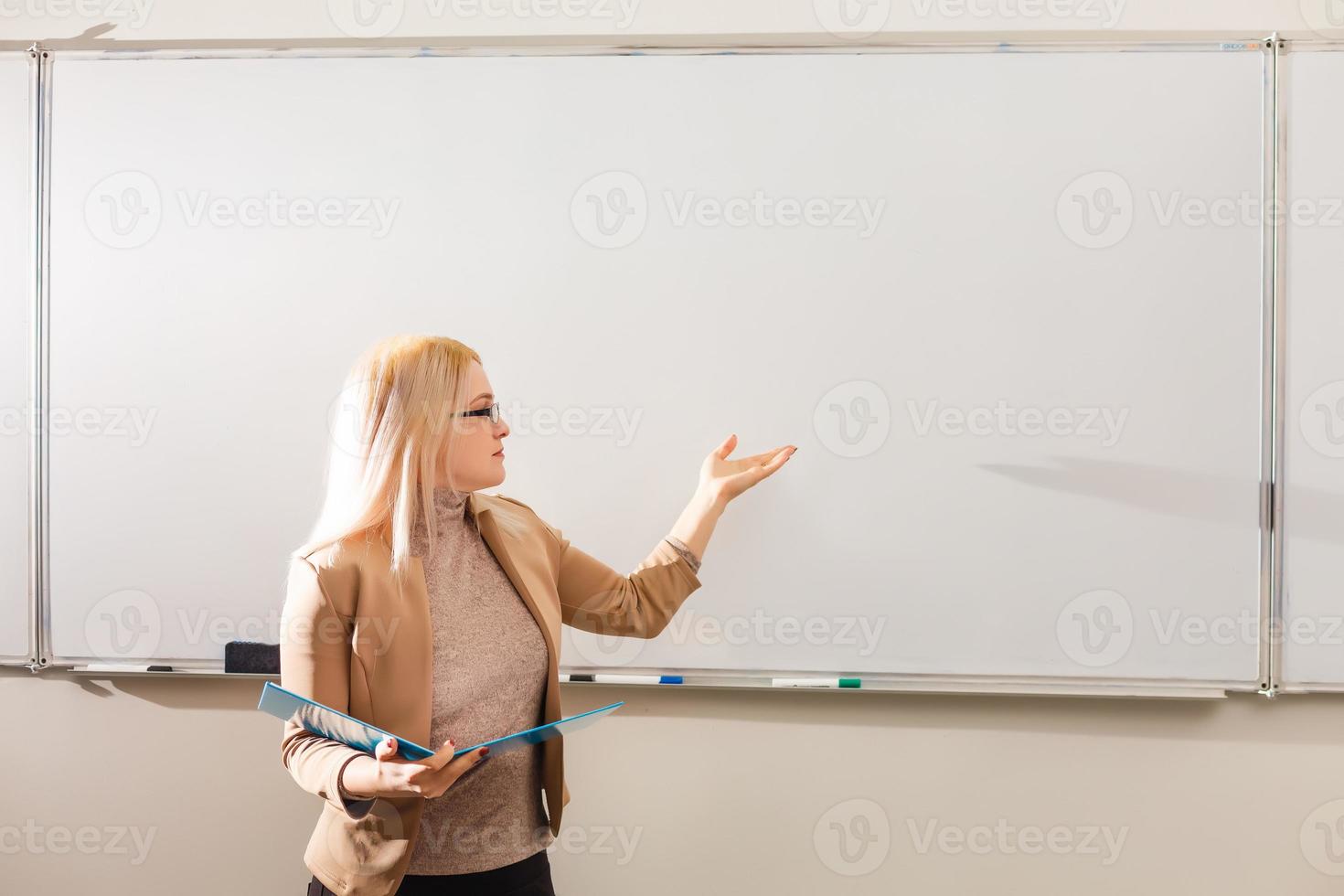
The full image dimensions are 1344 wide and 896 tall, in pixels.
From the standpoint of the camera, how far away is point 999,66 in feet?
6.11

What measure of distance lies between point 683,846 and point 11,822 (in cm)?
155

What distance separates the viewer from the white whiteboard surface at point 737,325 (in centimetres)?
184

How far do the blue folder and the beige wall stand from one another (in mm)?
772

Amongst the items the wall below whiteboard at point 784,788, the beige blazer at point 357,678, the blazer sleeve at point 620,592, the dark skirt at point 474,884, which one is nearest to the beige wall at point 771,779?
the wall below whiteboard at point 784,788

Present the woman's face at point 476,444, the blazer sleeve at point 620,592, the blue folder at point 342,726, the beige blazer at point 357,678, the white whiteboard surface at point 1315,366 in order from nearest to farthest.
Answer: the blue folder at point 342,726 < the beige blazer at point 357,678 < the woman's face at point 476,444 < the blazer sleeve at point 620,592 < the white whiteboard surface at point 1315,366

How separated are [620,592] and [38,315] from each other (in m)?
1.49

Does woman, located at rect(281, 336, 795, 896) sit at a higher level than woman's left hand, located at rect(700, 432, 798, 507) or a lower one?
lower

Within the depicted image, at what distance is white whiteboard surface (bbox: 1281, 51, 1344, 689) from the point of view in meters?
1.82

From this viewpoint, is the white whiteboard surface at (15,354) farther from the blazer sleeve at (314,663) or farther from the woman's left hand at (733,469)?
the woman's left hand at (733,469)

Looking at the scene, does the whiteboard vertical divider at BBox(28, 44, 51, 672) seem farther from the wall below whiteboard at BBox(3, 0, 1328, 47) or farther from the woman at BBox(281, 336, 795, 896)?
the woman at BBox(281, 336, 795, 896)

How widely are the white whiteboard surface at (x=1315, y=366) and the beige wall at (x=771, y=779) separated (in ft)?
0.54

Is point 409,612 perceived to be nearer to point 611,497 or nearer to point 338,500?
point 338,500

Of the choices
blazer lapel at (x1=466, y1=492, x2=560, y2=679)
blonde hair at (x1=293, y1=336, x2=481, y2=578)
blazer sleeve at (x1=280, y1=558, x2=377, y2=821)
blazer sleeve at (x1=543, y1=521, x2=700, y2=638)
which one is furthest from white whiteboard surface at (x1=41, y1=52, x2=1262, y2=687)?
blazer sleeve at (x1=280, y1=558, x2=377, y2=821)

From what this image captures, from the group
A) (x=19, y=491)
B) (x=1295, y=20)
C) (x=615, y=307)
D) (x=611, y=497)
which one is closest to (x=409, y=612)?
(x=611, y=497)
